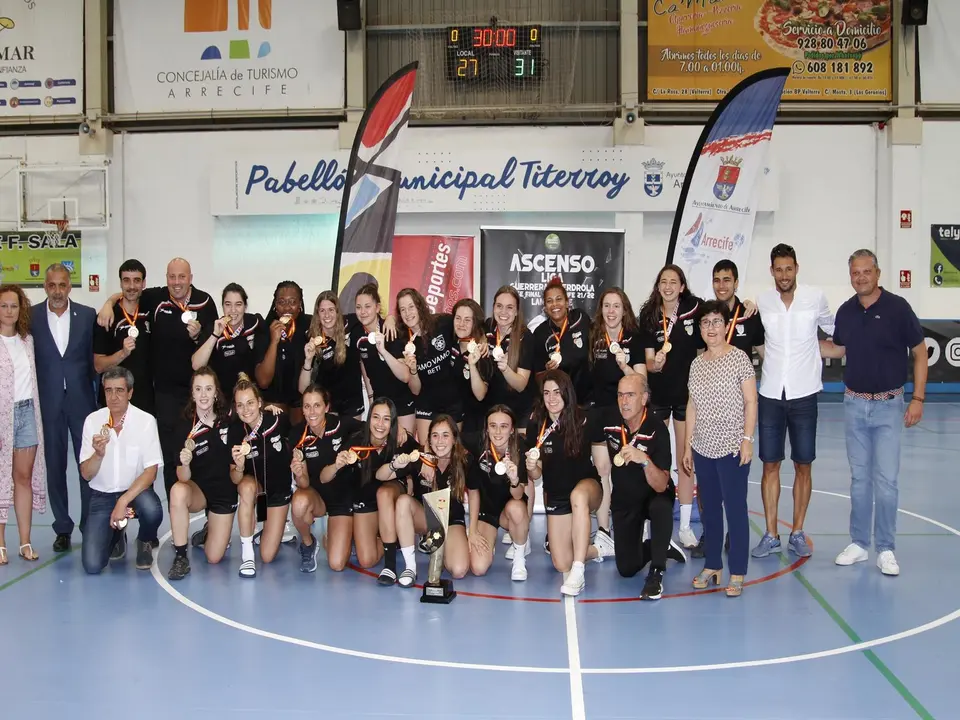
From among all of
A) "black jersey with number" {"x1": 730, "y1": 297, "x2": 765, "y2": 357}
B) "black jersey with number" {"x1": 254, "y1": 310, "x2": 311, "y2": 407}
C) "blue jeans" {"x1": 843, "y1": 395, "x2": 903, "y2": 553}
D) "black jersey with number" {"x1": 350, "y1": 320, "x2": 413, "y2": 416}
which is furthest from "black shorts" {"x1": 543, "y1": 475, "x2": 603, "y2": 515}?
"black jersey with number" {"x1": 254, "y1": 310, "x2": 311, "y2": 407}

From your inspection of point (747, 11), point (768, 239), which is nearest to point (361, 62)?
point (747, 11)

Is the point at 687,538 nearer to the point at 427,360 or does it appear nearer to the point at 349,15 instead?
the point at 427,360

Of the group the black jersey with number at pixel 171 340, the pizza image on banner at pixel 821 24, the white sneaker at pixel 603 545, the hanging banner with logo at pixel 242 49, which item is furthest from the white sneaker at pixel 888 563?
the hanging banner with logo at pixel 242 49

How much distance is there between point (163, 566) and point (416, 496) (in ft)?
5.60

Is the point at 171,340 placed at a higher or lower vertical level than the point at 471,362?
higher

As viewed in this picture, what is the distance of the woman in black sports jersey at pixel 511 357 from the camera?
602 cm

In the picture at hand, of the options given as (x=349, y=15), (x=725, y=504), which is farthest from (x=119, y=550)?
(x=349, y=15)

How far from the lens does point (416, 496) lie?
5820 mm

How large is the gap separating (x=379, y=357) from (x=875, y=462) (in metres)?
3.28

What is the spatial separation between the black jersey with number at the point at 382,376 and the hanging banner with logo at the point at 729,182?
2.90m

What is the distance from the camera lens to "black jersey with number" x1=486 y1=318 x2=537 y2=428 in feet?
19.9

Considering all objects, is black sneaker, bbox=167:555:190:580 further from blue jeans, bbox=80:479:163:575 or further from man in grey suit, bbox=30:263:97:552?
man in grey suit, bbox=30:263:97:552

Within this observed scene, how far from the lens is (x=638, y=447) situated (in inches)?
214

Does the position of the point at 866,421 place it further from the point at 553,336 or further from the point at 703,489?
the point at 553,336
